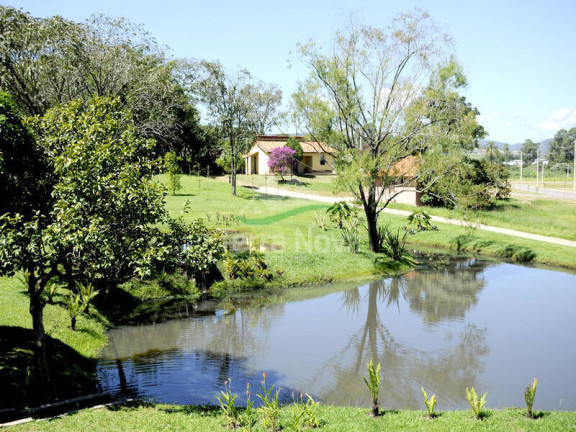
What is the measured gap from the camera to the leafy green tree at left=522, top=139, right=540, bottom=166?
131375mm

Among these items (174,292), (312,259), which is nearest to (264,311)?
(174,292)

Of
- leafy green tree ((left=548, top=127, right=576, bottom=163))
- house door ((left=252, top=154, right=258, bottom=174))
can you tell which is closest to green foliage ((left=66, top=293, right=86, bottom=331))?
house door ((left=252, top=154, right=258, bottom=174))

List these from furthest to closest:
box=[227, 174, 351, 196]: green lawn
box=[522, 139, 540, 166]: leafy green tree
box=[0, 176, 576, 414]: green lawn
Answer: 1. box=[522, 139, 540, 166]: leafy green tree
2. box=[227, 174, 351, 196]: green lawn
3. box=[0, 176, 576, 414]: green lawn

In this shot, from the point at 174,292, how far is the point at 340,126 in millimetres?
10723

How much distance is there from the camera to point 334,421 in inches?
335

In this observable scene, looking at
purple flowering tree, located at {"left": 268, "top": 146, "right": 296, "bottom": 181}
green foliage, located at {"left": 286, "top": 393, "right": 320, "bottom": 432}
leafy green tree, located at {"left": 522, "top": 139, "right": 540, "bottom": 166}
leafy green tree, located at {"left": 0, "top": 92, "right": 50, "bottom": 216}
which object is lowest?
green foliage, located at {"left": 286, "top": 393, "right": 320, "bottom": 432}

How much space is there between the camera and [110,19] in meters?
21.6

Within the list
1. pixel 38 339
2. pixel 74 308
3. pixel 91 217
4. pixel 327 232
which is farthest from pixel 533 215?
pixel 38 339

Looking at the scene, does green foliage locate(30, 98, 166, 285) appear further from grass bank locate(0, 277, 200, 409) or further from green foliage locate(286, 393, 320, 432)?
green foliage locate(286, 393, 320, 432)

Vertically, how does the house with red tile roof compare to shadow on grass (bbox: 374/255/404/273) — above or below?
above

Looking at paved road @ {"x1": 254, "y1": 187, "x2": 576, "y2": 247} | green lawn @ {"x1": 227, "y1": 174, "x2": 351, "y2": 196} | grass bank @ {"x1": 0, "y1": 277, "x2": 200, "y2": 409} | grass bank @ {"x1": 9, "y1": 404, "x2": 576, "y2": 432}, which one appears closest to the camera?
grass bank @ {"x1": 9, "y1": 404, "x2": 576, "y2": 432}

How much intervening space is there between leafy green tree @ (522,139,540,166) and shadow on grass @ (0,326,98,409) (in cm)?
13671

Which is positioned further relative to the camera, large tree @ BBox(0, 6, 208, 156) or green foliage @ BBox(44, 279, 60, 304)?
large tree @ BBox(0, 6, 208, 156)

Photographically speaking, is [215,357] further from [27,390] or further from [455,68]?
[455,68]
